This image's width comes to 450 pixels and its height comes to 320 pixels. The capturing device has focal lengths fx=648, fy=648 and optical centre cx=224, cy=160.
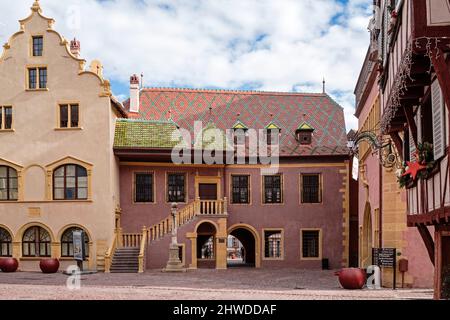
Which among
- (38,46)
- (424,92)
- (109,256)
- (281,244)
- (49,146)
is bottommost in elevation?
(281,244)

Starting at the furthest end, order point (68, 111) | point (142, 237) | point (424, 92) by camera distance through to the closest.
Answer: point (68, 111) → point (142, 237) → point (424, 92)

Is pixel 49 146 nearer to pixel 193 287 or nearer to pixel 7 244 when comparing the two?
pixel 7 244

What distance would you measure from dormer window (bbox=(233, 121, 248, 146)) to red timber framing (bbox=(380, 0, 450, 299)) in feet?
61.8

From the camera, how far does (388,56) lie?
15711 mm

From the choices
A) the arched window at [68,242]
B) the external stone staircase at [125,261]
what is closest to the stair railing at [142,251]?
the external stone staircase at [125,261]

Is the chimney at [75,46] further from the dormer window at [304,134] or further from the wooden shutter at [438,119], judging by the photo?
the wooden shutter at [438,119]

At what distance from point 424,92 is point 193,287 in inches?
438

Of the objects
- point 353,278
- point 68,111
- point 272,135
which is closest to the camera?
point 353,278

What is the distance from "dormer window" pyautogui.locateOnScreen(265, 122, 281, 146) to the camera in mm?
35031

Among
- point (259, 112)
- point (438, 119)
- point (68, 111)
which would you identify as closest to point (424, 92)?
point (438, 119)

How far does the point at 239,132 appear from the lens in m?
35.1

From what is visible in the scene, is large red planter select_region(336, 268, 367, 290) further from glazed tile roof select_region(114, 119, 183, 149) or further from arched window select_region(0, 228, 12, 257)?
arched window select_region(0, 228, 12, 257)

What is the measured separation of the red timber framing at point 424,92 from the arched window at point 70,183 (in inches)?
690

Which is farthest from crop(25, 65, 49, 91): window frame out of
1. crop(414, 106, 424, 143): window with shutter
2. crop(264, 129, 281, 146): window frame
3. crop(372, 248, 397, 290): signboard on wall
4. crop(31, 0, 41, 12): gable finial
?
crop(414, 106, 424, 143): window with shutter
